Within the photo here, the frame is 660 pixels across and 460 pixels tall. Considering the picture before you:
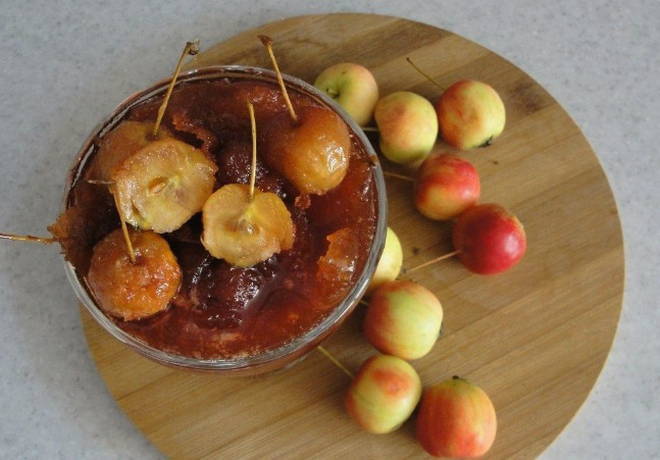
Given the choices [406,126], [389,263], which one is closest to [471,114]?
[406,126]

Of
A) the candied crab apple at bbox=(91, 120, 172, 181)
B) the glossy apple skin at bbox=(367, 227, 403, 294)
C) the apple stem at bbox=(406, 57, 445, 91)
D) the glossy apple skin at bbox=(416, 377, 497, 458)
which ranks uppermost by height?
the candied crab apple at bbox=(91, 120, 172, 181)

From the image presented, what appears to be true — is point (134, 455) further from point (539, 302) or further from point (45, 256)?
point (539, 302)

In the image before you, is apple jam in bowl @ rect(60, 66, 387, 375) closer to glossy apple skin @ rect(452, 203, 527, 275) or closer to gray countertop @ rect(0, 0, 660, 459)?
glossy apple skin @ rect(452, 203, 527, 275)

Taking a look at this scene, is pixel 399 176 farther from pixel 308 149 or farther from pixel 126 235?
pixel 126 235

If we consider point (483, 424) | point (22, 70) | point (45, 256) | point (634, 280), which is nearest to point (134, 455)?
point (45, 256)

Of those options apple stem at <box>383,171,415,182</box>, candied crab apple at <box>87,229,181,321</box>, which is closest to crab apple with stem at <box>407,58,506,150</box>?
apple stem at <box>383,171,415,182</box>

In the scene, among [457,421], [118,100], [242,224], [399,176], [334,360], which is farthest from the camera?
[118,100]

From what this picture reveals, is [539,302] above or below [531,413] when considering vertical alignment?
above
